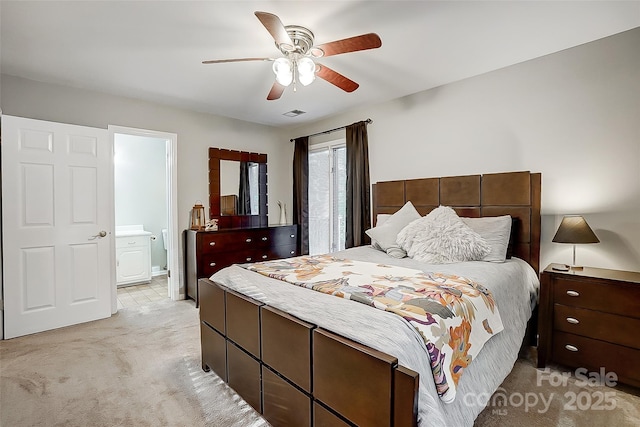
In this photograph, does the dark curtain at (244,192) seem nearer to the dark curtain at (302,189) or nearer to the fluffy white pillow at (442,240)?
the dark curtain at (302,189)

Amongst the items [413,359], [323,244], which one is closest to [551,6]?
[413,359]

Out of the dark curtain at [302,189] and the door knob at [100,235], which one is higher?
the dark curtain at [302,189]

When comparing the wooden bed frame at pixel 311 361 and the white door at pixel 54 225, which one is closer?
the wooden bed frame at pixel 311 361

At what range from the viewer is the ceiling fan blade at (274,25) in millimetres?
1608

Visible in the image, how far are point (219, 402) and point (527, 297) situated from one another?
2411 mm

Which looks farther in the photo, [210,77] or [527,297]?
[210,77]

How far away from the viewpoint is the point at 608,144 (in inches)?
94.7

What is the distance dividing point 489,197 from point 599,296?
Answer: 3.84ft

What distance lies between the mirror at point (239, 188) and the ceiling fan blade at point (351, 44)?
9.42 ft

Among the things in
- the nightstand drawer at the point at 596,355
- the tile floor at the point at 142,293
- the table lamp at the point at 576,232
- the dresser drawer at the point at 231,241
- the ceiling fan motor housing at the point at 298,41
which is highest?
the ceiling fan motor housing at the point at 298,41

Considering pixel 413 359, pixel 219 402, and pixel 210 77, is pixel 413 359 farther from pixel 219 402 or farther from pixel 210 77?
pixel 210 77

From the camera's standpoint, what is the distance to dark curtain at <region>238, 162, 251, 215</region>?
15.5 ft

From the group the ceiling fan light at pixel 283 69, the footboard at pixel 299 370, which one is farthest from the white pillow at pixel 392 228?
the ceiling fan light at pixel 283 69

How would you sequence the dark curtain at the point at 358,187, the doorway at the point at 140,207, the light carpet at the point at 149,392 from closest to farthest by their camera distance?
1. the light carpet at the point at 149,392
2. the dark curtain at the point at 358,187
3. the doorway at the point at 140,207
